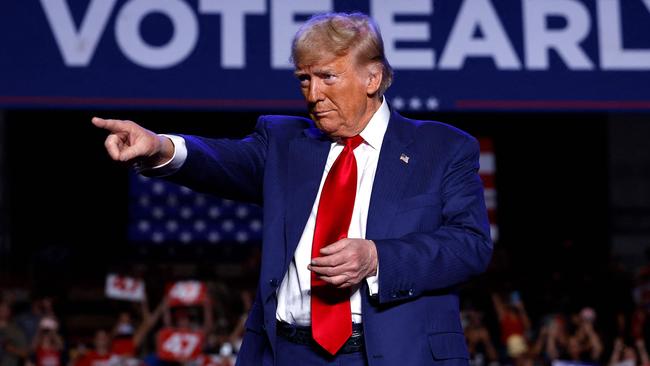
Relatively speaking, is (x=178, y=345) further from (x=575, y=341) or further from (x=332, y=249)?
(x=332, y=249)

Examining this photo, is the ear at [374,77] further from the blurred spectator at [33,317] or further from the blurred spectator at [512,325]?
the blurred spectator at [33,317]

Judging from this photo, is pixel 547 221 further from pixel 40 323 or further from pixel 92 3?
pixel 92 3

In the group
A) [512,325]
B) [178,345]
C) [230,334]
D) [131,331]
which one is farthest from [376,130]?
[512,325]

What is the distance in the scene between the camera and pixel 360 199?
2.11 metres

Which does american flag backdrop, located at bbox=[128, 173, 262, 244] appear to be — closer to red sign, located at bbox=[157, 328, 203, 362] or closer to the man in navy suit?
red sign, located at bbox=[157, 328, 203, 362]

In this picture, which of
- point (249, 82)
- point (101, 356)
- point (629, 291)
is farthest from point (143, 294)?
point (249, 82)

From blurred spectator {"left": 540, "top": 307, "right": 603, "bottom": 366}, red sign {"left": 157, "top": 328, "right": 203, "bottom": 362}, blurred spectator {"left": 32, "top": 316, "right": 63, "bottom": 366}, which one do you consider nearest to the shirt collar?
red sign {"left": 157, "top": 328, "right": 203, "bottom": 362}

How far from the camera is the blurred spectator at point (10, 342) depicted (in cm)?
871

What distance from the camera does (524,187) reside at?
47.9 ft

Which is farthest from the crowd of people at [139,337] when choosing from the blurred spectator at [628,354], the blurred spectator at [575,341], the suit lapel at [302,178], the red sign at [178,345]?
the suit lapel at [302,178]

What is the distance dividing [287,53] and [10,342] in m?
5.48

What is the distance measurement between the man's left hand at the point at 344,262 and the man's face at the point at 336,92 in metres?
0.35

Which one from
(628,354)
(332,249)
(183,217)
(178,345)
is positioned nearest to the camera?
(332,249)

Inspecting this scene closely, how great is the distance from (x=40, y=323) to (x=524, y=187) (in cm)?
761
